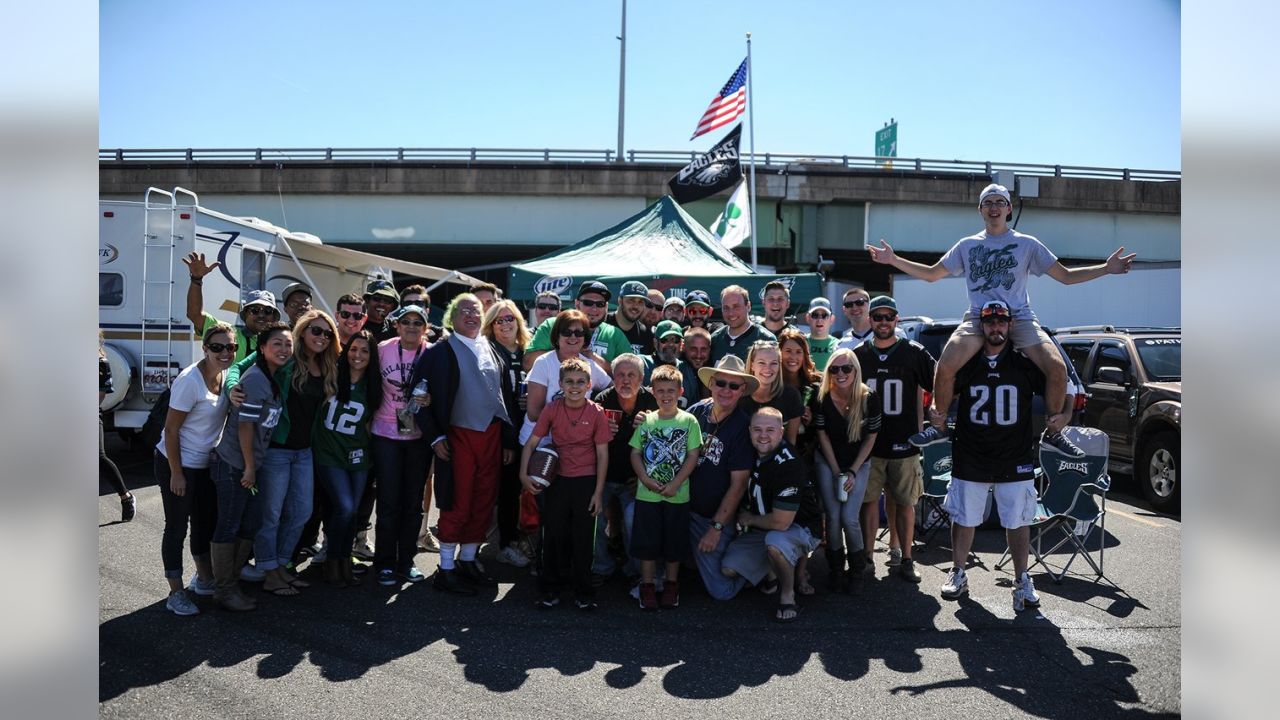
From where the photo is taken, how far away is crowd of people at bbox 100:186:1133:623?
4852 mm

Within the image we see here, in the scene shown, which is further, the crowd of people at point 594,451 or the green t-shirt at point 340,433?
the green t-shirt at point 340,433

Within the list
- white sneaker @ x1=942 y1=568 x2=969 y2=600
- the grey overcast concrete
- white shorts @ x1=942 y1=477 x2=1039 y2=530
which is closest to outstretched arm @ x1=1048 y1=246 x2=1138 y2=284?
white shorts @ x1=942 y1=477 x2=1039 y2=530

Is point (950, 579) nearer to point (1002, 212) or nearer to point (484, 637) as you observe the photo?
point (1002, 212)

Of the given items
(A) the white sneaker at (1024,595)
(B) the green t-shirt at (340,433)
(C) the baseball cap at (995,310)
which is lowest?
(A) the white sneaker at (1024,595)

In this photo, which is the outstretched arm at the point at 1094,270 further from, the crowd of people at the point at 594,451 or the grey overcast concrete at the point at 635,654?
the grey overcast concrete at the point at 635,654

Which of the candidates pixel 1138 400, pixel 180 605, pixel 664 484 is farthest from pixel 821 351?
pixel 180 605

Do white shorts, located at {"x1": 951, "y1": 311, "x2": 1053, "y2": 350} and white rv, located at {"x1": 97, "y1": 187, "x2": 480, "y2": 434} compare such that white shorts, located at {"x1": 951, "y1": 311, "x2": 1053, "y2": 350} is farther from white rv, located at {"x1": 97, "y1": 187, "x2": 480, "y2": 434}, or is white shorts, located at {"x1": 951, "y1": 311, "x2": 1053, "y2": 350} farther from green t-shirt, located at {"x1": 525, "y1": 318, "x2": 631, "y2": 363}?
white rv, located at {"x1": 97, "y1": 187, "x2": 480, "y2": 434}

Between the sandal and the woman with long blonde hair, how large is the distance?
2.01 feet

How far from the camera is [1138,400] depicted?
8.58 m

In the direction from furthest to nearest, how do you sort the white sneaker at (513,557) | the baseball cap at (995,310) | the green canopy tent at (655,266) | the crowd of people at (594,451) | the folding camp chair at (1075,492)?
the green canopy tent at (655,266)
the white sneaker at (513,557)
the folding camp chair at (1075,492)
the baseball cap at (995,310)
the crowd of people at (594,451)

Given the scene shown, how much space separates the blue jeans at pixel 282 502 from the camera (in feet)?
16.1

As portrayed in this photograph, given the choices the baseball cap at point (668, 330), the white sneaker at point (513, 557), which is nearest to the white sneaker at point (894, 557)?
the baseball cap at point (668, 330)

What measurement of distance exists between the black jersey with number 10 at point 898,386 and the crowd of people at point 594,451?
0.01m
